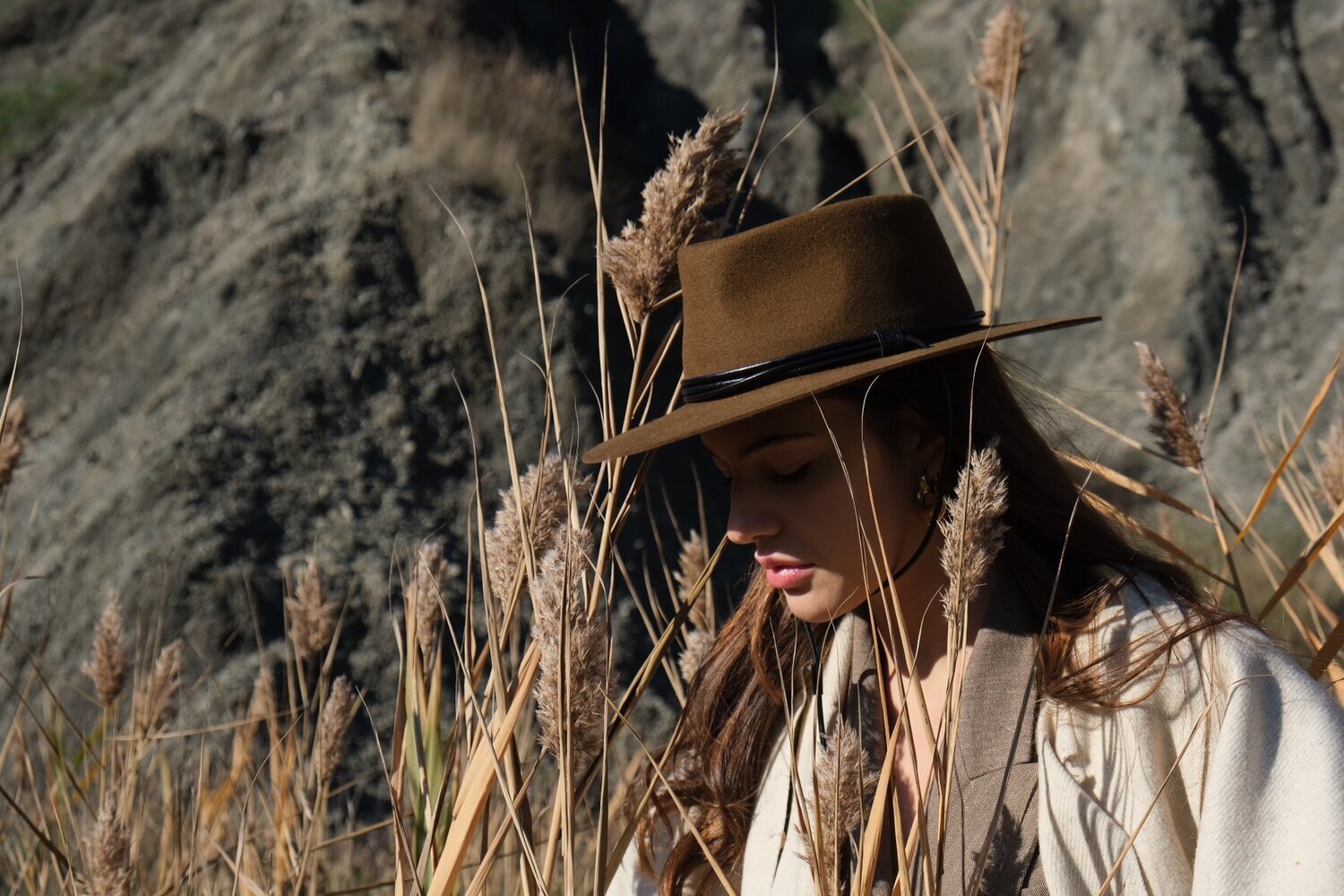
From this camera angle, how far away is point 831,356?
3.80 ft

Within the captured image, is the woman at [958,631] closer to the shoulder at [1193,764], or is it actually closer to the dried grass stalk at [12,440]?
the shoulder at [1193,764]

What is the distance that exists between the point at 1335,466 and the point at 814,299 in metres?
0.64

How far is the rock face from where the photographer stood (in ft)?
14.5

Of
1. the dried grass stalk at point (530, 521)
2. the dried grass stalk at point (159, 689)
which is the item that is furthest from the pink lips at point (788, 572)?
the dried grass stalk at point (159, 689)

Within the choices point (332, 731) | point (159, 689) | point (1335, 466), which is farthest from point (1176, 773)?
point (159, 689)

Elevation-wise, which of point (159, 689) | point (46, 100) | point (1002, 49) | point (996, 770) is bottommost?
point (46, 100)

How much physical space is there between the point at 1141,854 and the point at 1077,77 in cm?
730

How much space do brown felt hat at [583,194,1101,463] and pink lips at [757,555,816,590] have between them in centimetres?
16

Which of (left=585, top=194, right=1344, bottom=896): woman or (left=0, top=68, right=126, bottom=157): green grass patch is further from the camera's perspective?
(left=0, top=68, right=126, bottom=157): green grass patch

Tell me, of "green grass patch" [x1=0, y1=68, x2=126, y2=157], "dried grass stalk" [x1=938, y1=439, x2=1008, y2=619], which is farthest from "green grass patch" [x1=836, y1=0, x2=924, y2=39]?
"dried grass stalk" [x1=938, y1=439, x2=1008, y2=619]

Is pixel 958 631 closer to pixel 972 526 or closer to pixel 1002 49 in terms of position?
pixel 972 526

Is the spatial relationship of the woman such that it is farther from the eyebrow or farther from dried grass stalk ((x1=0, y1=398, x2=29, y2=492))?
dried grass stalk ((x1=0, y1=398, x2=29, y2=492))

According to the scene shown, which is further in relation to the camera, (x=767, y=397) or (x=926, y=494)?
(x=926, y=494)

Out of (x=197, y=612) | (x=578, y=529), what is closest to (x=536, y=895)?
(x=578, y=529)
